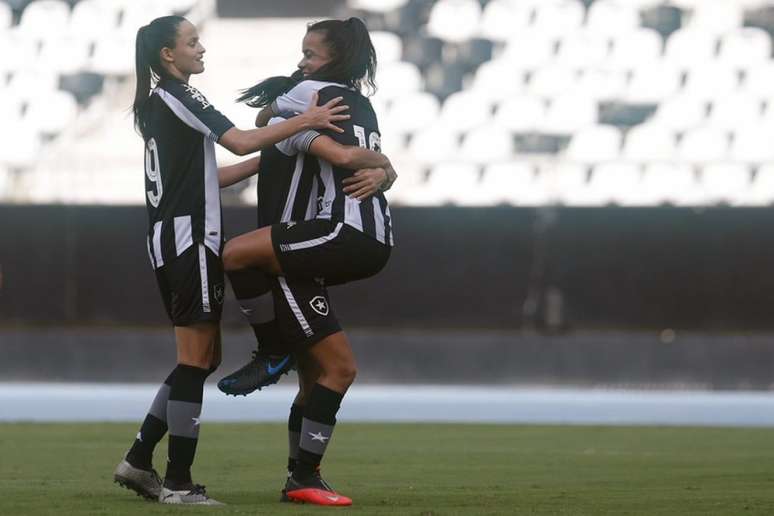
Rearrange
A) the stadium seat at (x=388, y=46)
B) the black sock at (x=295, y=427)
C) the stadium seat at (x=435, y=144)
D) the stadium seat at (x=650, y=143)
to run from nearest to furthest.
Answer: the black sock at (x=295, y=427), the stadium seat at (x=435, y=144), the stadium seat at (x=650, y=143), the stadium seat at (x=388, y=46)

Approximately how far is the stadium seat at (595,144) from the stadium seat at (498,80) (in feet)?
2.80

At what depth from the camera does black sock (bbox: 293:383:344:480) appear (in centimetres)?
505

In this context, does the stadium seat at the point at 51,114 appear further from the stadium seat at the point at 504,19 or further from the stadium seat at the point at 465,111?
the stadium seat at the point at 504,19

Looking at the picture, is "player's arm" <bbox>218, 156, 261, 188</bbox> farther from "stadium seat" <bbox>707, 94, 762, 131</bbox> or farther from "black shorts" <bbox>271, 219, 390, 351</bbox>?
"stadium seat" <bbox>707, 94, 762, 131</bbox>

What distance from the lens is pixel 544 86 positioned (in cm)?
1495

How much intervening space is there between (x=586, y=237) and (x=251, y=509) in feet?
29.6

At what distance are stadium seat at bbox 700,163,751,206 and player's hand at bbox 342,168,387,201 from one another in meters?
8.86

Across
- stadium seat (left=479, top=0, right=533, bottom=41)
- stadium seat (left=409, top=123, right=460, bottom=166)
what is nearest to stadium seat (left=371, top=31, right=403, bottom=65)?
stadium seat (left=479, top=0, right=533, bottom=41)

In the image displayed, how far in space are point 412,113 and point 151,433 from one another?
9.91 metres

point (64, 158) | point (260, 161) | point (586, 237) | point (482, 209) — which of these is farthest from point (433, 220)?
point (260, 161)

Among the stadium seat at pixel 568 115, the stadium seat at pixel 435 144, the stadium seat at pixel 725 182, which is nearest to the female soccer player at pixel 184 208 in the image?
the stadium seat at pixel 725 182

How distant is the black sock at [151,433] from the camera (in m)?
5.19

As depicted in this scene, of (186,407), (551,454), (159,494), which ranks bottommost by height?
(551,454)

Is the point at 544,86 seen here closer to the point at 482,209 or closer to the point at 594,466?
the point at 482,209
